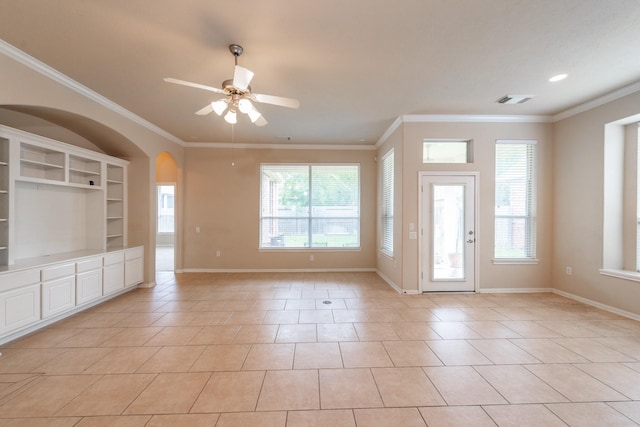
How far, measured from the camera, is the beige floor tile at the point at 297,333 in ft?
9.46

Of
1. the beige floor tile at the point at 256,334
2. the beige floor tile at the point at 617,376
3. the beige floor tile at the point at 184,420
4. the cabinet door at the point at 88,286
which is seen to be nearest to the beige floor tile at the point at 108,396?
the beige floor tile at the point at 184,420

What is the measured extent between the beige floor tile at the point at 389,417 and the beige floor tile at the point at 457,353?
2.68ft

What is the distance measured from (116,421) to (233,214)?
456 cm

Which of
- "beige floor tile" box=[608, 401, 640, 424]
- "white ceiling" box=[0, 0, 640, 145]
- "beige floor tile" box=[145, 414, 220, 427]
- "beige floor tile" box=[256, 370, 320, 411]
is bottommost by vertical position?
"beige floor tile" box=[256, 370, 320, 411]

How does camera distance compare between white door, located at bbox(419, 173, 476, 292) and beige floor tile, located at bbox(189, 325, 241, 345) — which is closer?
beige floor tile, located at bbox(189, 325, 241, 345)

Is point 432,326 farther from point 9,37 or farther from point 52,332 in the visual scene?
point 9,37

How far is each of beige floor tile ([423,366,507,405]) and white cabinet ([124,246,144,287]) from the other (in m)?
4.68

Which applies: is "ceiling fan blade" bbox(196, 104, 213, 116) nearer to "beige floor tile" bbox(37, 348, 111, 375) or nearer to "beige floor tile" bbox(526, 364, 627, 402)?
"beige floor tile" bbox(37, 348, 111, 375)

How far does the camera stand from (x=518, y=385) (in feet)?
6.97

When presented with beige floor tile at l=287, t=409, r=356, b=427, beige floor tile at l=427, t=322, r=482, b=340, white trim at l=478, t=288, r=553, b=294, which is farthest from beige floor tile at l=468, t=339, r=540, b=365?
white trim at l=478, t=288, r=553, b=294

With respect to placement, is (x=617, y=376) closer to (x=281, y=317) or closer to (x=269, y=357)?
(x=269, y=357)

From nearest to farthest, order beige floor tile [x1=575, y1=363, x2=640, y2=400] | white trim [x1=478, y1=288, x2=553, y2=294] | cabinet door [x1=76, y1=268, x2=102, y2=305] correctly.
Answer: beige floor tile [x1=575, y1=363, x2=640, y2=400] → cabinet door [x1=76, y1=268, x2=102, y2=305] → white trim [x1=478, y1=288, x2=553, y2=294]

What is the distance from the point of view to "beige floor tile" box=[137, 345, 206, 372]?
234 centimetres

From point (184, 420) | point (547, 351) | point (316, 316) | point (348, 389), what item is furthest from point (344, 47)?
point (547, 351)
